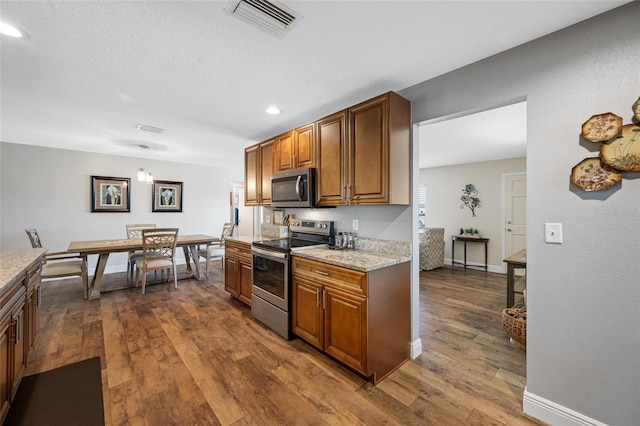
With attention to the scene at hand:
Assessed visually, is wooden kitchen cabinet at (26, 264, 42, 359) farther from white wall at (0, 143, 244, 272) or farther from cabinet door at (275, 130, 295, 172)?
white wall at (0, 143, 244, 272)

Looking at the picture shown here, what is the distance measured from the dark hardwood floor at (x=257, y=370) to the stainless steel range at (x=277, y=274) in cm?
16

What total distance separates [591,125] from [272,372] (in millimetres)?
2708

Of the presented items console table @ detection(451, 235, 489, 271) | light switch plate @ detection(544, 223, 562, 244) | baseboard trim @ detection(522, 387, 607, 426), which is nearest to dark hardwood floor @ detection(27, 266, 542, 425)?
baseboard trim @ detection(522, 387, 607, 426)

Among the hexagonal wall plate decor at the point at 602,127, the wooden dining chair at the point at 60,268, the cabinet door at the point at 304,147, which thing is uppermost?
the cabinet door at the point at 304,147

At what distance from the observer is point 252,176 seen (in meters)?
3.98

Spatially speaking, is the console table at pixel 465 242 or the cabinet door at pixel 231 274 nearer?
the cabinet door at pixel 231 274

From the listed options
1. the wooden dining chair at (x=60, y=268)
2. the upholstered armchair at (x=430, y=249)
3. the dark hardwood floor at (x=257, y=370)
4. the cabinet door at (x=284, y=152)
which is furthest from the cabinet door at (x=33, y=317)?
the upholstered armchair at (x=430, y=249)

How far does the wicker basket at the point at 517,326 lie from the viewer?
231 cm

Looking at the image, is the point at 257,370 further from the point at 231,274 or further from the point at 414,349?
the point at 231,274

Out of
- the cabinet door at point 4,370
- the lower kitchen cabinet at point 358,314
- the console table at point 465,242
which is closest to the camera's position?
the cabinet door at point 4,370

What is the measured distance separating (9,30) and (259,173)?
8.07 ft

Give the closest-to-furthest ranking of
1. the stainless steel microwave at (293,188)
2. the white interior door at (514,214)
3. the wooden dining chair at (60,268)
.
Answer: the stainless steel microwave at (293,188), the wooden dining chair at (60,268), the white interior door at (514,214)

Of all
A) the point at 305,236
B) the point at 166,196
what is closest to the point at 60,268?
the point at 166,196

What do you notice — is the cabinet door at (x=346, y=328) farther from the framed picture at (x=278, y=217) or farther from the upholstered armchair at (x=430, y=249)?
the upholstered armchair at (x=430, y=249)
